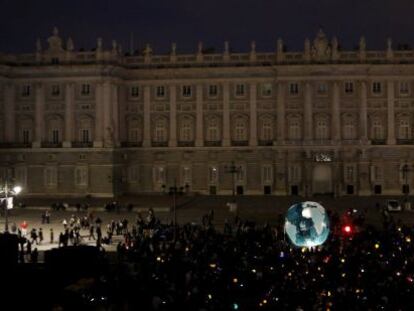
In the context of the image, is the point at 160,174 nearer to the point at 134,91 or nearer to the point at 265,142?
the point at 134,91

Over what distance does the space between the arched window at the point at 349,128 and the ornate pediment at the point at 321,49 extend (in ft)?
19.2


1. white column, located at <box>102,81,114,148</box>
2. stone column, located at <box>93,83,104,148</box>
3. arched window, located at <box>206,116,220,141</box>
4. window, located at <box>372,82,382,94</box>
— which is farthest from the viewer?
arched window, located at <box>206,116,220,141</box>

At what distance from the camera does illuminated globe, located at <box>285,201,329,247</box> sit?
27.5 m

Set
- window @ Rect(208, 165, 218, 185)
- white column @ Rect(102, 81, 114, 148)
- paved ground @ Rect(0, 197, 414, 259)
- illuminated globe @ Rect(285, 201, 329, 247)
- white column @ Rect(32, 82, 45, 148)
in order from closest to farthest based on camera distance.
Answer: illuminated globe @ Rect(285, 201, 329, 247) < paved ground @ Rect(0, 197, 414, 259) < white column @ Rect(102, 81, 114, 148) < white column @ Rect(32, 82, 45, 148) < window @ Rect(208, 165, 218, 185)

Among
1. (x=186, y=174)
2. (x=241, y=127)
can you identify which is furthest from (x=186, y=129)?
(x=241, y=127)

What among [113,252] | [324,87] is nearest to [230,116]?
[324,87]

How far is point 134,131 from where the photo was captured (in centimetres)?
6844

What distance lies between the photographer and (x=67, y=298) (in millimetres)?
19641

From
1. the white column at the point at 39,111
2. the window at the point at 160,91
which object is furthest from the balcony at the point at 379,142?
the white column at the point at 39,111

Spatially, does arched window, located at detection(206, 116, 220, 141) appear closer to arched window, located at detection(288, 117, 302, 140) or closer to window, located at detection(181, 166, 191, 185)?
window, located at detection(181, 166, 191, 185)

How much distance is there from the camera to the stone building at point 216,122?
214 ft

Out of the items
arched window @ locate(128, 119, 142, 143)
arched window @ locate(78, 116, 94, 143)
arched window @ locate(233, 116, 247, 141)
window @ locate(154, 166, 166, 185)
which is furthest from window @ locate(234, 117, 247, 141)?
arched window @ locate(78, 116, 94, 143)

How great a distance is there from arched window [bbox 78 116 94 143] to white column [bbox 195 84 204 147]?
382 inches

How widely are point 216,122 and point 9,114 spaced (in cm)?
1898
